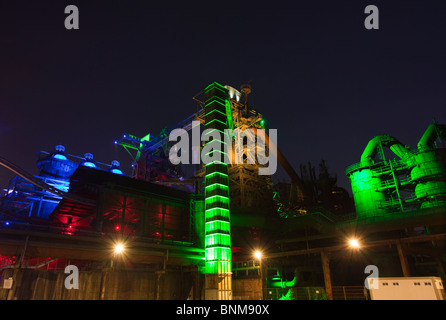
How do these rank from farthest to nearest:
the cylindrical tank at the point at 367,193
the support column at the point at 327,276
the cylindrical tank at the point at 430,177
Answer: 1. the cylindrical tank at the point at 367,193
2. the cylindrical tank at the point at 430,177
3. the support column at the point at 327,276

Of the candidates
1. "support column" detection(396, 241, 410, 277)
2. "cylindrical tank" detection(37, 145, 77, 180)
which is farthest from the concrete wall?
"cylindrical tank" detection(37, 145, 77, 180)

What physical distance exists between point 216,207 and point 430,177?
2632 cm

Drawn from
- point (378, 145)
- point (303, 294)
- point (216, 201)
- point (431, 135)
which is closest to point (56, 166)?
point (216, 201)

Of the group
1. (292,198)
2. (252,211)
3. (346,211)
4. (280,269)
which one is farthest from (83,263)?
(346,211)

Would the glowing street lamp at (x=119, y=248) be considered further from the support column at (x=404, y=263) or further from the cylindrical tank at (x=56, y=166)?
the cylindrical tank at (x=56, y=166)

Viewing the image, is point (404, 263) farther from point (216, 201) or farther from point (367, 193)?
point (367, 193)

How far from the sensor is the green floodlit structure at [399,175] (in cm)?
3391

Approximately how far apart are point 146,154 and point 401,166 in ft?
146

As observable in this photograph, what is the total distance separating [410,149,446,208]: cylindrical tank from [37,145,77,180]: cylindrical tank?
5848 centimetres

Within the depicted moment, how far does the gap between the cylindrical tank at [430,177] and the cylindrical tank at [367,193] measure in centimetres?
447

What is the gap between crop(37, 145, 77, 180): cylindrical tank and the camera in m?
53.4

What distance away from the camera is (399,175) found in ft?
127

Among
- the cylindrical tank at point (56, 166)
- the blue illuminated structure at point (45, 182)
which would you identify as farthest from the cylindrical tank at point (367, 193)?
the cylindrical tank at point (56, 166)

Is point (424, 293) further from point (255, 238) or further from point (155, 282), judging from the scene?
point (255, 238)
